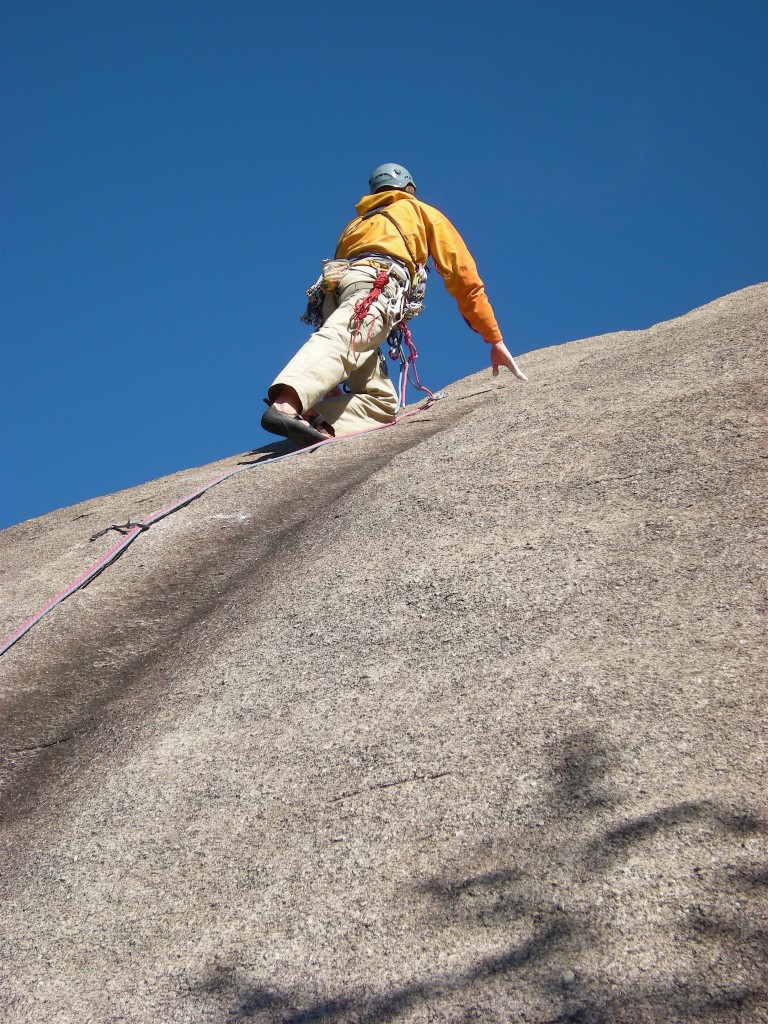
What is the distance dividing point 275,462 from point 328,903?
4.19 m

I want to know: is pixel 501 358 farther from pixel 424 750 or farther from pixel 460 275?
pixel 424 750

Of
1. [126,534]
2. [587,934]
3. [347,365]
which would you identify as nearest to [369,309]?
[347,365]

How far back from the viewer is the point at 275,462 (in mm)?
6820

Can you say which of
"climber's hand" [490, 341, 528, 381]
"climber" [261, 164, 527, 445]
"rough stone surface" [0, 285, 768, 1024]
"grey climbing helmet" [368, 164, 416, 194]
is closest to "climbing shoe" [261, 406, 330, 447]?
"climber" [261, 164, 527, 445]

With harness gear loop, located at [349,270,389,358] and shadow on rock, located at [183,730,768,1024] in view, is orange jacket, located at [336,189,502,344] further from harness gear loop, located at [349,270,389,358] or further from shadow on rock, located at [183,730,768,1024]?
shadow on rock, located at [183,730,768,1024]

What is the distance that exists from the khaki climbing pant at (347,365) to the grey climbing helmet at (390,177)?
1.12 meters

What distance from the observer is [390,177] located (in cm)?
897

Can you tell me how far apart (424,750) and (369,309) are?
5.10m

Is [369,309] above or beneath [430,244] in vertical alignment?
beneath

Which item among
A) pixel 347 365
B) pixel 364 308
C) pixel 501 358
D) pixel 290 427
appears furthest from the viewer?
pixel 501 358

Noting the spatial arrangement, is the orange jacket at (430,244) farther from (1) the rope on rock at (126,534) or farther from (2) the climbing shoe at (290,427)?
(2) the climbing shoe at (290,427)

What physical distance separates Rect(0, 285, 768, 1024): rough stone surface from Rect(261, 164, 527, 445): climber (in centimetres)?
187

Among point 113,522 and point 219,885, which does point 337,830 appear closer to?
point 219,885

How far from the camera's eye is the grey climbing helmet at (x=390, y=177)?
8.95m
